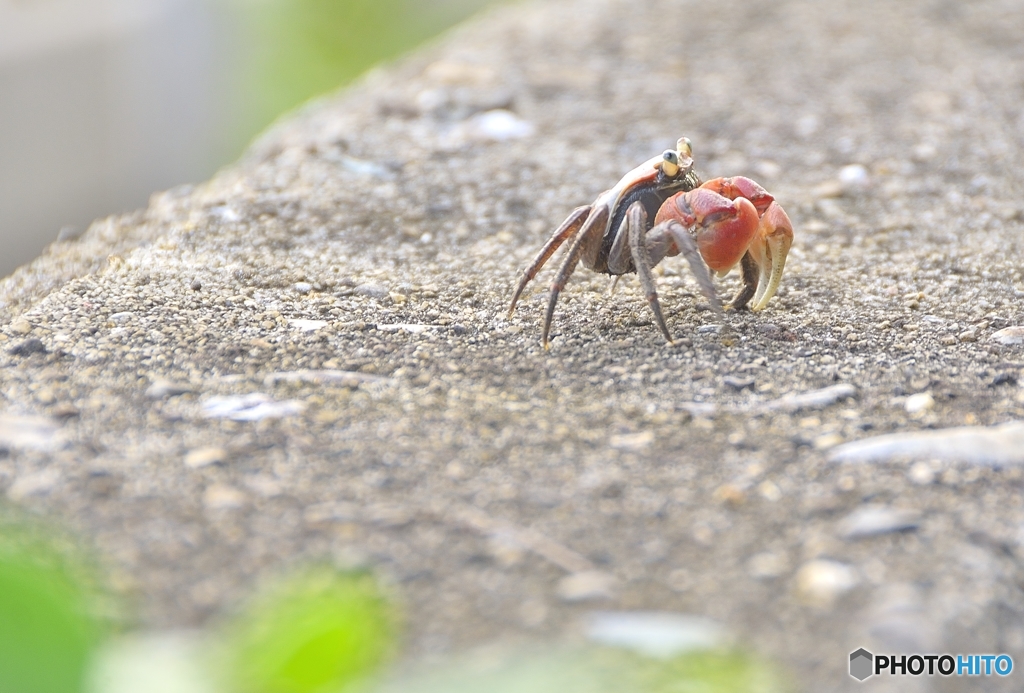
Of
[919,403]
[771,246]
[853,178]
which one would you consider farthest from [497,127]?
[919,403]

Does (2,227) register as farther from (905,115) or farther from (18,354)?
(905,115)

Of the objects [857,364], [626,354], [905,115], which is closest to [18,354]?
[626,354]

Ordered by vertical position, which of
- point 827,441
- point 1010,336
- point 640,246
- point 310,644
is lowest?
point 1010,336

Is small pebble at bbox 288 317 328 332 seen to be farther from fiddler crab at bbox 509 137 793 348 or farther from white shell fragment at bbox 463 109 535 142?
white shell fragment at bbox 463 109 535 142

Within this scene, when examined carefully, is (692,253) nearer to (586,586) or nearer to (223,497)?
(586,586)

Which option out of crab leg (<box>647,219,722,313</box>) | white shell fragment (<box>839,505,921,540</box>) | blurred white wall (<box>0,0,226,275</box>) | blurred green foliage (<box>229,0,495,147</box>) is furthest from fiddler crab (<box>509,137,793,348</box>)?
blurred green foliage (<box>229,0,495,147</box>)

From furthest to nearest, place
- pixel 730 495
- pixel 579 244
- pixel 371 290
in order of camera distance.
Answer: pixel 371 290, pixel 579 244, pixel 730 495

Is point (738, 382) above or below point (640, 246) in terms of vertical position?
below
